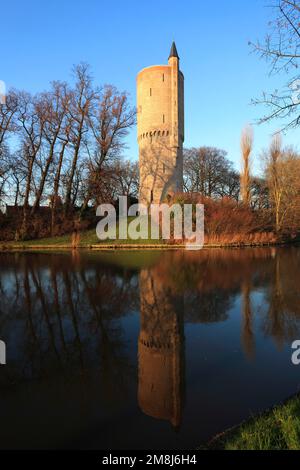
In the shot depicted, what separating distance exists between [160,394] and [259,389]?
1.00 meters

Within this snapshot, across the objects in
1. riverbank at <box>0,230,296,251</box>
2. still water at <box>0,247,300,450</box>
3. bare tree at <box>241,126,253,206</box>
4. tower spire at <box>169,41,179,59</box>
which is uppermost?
tower spire at <box>169,41,179,59</box>

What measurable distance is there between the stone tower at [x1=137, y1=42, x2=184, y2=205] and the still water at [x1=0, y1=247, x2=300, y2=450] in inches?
1163

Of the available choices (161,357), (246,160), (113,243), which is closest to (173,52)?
(246,160)

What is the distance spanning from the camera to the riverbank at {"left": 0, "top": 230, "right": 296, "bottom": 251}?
2261 cm

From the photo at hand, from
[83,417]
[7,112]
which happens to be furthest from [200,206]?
[83,417]

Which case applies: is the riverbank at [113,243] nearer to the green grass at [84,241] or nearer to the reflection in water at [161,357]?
the green grass at [84,241]

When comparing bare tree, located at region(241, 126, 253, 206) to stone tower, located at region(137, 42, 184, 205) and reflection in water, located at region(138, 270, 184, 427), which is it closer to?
stone tower, located at region(137, 42, 184, 205)

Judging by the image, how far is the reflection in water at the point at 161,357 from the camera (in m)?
3.12

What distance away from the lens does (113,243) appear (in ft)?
77.8

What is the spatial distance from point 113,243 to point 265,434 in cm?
2163

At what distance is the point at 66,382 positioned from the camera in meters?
3.54

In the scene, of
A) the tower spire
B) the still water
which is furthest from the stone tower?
the still water

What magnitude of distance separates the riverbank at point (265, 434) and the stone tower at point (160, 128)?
3390 centimetres
